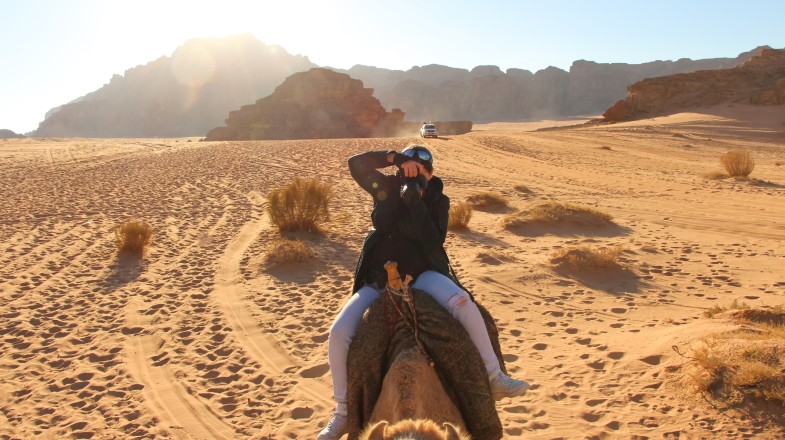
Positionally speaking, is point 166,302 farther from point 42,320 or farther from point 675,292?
point 675,292

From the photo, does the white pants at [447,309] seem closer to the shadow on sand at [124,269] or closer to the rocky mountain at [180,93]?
the shadow on sand at [124,269]

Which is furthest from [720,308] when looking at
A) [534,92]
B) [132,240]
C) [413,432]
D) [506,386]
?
[534,92]

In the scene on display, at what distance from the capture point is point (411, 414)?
2586 mm

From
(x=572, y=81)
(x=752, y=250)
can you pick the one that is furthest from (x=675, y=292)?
(x=572, y=81)

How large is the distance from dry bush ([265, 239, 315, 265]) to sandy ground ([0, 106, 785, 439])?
0.58ft

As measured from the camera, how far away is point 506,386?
3.24 metres

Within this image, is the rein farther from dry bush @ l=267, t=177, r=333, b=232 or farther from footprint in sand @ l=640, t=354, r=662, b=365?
dry bush @ l=267, t=177, r=333, b=232

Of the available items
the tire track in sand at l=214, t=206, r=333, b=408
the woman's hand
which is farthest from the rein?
the tire track in sand at l=214, t=206, r=333, b=408

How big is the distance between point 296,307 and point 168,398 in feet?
8.59

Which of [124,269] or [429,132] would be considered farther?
[429,132]

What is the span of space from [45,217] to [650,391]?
13364 mm

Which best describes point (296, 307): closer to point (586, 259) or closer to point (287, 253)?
point (287, 253)

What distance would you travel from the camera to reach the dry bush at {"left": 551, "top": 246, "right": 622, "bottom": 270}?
8633 millimetres

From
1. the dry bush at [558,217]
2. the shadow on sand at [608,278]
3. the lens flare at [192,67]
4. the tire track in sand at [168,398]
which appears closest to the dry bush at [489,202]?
the dry bush at [558,217]
